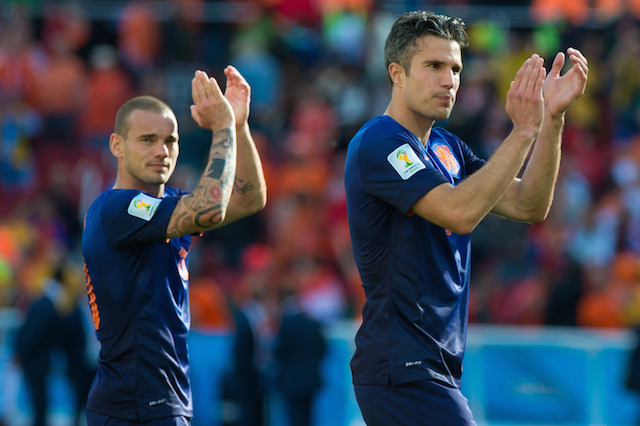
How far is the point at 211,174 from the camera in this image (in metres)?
4.40

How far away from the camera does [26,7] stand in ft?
53.7

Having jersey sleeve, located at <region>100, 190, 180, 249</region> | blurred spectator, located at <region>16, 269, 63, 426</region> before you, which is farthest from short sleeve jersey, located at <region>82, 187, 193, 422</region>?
blurred spectator, located at <region>16, 269, 63, 426</region>

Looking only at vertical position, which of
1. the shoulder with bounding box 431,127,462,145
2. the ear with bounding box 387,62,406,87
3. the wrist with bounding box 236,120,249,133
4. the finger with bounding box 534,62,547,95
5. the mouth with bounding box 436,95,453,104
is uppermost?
the ear with bounding box 387,62,406,87

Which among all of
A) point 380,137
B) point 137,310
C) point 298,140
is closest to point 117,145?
point 137,310

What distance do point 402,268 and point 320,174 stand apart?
942 centimetres

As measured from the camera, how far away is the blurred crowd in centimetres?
1186

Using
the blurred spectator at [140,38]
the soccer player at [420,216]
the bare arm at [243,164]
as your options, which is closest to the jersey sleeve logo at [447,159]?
the soccer player at [420,216]

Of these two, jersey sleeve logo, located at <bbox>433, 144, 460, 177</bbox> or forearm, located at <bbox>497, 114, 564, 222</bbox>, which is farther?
forearm, located at <bbox>497, 114, 564, 222</bbox>

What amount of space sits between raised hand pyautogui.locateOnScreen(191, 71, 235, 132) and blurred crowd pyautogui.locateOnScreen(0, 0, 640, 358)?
254 inches

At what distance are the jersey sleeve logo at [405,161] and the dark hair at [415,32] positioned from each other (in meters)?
0.44

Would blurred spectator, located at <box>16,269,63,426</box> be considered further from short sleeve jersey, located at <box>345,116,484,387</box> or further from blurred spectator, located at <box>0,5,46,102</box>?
short sleeve jersey, located at <box>345,116,484,387</box>

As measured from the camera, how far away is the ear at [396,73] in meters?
4.38

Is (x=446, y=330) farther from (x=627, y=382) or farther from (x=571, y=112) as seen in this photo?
(x=571, y=112)

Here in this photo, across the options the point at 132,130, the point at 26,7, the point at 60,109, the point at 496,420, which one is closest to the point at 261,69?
the point at 60,109
